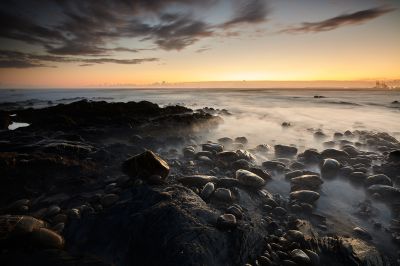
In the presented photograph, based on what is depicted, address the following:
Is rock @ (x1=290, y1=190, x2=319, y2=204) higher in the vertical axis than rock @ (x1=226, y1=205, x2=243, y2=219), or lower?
lower

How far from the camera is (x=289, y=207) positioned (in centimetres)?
456

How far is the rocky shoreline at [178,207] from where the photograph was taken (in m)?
3.02

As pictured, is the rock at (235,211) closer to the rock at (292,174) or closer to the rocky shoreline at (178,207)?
the rocky shoreline at (178,207)

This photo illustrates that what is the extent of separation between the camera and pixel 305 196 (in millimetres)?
4816

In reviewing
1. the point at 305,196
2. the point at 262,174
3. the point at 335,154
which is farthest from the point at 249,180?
the point at 335,154

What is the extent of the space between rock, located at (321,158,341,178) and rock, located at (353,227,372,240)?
2459 mm

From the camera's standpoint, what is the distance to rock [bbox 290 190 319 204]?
188 inches

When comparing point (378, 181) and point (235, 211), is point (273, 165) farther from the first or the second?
point (235, 211)

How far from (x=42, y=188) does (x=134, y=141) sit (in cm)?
435

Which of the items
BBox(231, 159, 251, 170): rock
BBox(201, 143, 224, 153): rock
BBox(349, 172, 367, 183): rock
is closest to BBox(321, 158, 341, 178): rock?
BBox(349, 172, 367, 183): rock

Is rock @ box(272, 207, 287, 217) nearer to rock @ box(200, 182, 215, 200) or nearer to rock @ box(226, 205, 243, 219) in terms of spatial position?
rock @ box(226, 205, 243, 219)

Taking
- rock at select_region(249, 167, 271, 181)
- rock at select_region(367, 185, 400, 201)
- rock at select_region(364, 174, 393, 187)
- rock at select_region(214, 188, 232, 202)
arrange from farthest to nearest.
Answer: rock at select_region(249, 167, 271, 181) < rock at select_region(364, 174, 393, 187) < rock at select_region(367, 185, 400, 201) < rock at select_region(214, 188, 232, 202)

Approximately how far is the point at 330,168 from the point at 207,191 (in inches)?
150

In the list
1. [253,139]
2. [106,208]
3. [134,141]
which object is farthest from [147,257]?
[253,139]
